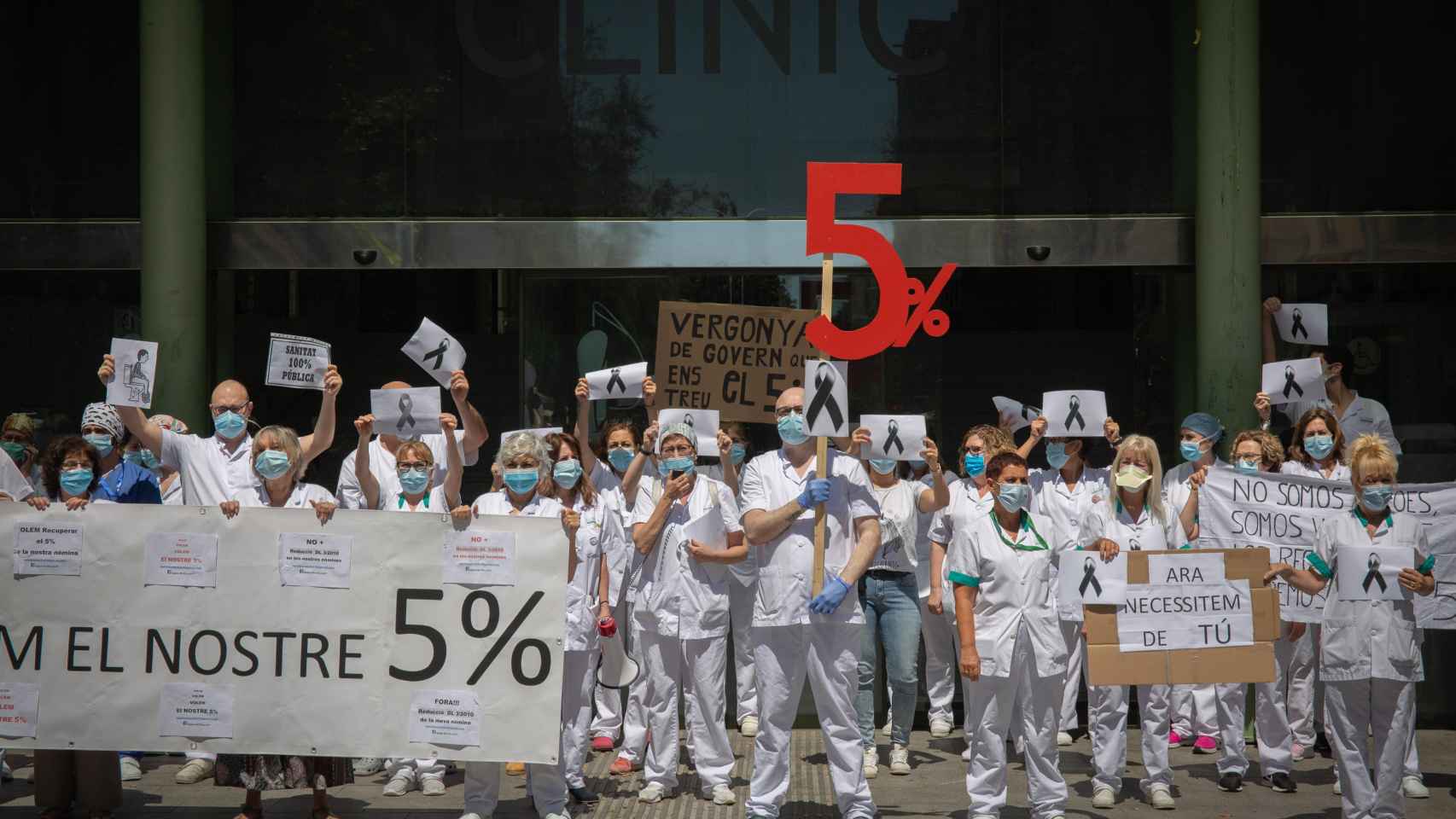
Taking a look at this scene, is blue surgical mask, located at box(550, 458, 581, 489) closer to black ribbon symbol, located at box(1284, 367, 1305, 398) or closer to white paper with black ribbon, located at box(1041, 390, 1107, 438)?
white paper with black ribbon, located at box(1041, 390, 1107, 438)

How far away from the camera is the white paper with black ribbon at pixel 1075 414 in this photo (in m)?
9.37

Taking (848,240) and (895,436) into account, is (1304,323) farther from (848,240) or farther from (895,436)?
(848,240)

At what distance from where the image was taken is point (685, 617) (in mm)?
8516

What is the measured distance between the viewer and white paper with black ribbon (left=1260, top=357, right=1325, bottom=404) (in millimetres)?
9859

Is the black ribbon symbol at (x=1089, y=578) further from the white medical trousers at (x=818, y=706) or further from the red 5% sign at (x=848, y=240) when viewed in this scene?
the red 5% sign at (x=848, y=240)

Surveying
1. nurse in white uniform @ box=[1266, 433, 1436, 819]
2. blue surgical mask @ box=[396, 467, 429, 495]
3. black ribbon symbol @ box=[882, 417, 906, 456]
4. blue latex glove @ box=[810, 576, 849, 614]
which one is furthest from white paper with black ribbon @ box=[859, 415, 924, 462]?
blue surgical mask @ box=[396, 467, 429, 495]

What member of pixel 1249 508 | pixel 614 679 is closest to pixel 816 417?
pixel 614 679

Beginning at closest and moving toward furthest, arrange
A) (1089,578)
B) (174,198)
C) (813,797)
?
(1089,578) < (813,797) < (174,198)

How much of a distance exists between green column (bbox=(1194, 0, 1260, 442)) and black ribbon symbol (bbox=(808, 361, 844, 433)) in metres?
3.94

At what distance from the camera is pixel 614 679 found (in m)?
8.30

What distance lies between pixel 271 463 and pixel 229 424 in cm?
117

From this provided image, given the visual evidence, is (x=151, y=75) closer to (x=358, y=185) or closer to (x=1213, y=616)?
(x=358, y=185)

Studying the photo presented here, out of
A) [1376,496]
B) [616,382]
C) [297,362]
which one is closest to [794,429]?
[616,382]

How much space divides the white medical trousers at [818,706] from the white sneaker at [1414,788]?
325 cm
